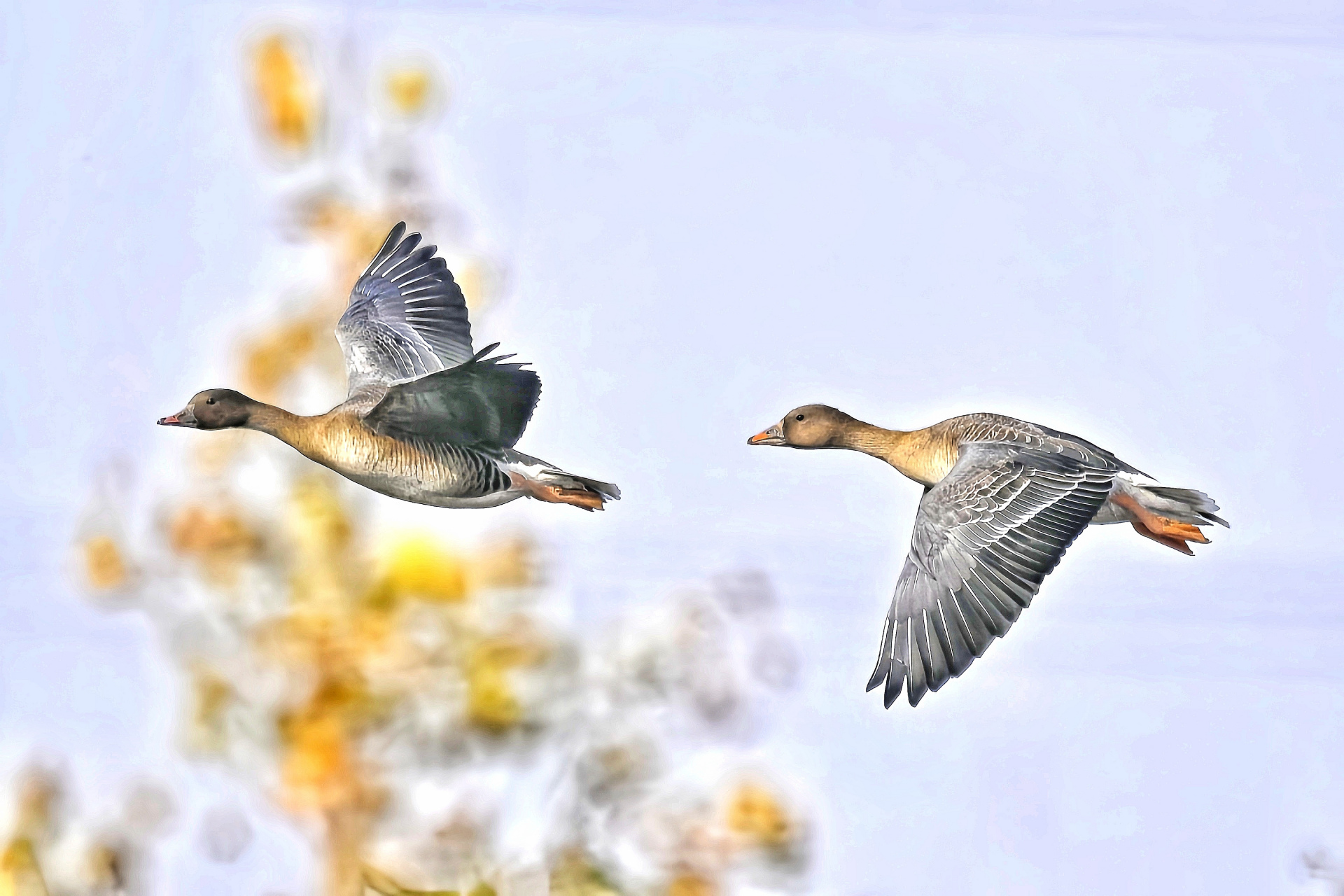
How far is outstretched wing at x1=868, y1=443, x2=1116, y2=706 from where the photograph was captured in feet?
29.4

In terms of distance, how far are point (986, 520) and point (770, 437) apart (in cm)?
220

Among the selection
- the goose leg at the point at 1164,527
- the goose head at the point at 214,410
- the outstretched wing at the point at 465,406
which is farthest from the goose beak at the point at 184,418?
the goose leg at the point at 1164,527

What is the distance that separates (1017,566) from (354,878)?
5.29m

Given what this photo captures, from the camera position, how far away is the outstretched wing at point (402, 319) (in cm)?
1148

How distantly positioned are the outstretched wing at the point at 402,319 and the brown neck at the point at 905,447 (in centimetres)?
272

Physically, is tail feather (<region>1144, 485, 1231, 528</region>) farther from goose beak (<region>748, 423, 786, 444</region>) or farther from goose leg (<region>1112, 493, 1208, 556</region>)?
goose beak (<region>748, 423, 786, 444</region>)

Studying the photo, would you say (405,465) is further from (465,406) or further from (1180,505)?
(1180,505)

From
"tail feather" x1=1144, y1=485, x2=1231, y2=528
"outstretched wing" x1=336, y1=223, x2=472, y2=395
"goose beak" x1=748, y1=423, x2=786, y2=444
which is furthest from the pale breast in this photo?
"tail feather" x1=1144, y1=485, x2=1231, y2=528

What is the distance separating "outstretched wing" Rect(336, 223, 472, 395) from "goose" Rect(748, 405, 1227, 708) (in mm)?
3013

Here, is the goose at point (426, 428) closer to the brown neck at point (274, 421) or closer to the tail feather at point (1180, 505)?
the brown neck at point (274, 421)

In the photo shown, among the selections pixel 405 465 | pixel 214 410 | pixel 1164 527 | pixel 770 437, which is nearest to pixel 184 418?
pixel 214 410

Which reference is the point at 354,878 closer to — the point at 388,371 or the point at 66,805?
the point at 66,805

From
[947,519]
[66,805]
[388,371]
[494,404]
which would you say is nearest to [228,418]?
[388,371]

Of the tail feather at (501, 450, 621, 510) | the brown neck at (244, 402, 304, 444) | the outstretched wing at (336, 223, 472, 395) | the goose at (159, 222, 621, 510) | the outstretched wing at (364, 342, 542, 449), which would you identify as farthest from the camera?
the outstretched wing at (336, 223, 472, 395)
